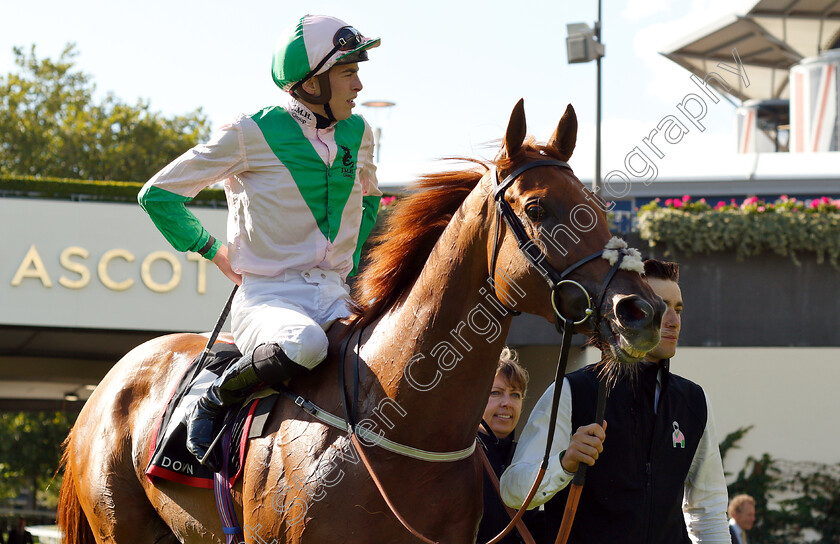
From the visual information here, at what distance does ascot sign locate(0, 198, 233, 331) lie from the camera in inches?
425

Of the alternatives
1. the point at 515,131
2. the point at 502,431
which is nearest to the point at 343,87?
the point at 515,131

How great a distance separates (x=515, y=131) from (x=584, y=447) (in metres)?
0.95

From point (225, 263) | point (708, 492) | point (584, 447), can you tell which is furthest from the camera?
point (225, 263)

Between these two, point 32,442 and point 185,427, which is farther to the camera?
point 32,442

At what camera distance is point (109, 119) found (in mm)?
26531

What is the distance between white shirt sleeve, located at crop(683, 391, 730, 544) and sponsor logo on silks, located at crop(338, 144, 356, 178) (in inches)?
60.3

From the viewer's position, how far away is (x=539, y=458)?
2.83 meters

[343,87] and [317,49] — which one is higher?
[317,49]

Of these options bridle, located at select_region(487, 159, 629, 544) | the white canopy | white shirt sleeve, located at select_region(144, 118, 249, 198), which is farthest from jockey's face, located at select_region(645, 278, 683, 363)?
the white canopy

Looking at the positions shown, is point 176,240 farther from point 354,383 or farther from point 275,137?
point 354,383

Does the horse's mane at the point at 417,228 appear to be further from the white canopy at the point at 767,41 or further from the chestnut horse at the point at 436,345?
the white canopy at the point at 767,41

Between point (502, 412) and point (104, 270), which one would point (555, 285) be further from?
point (104, 270)

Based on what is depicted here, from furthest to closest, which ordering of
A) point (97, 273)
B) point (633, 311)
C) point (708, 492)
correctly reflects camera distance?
point (97, 273)
point (708, 492)
point (633, 311)

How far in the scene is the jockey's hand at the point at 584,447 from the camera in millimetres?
2629
